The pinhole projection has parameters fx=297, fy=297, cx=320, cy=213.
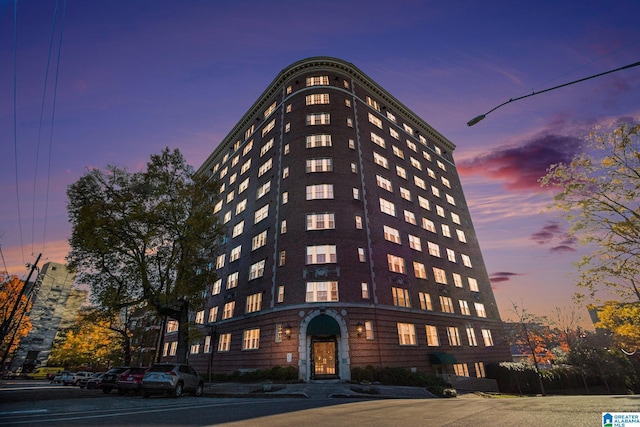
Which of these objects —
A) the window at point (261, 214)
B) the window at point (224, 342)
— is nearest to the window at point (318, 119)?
the window at point (261, 214)

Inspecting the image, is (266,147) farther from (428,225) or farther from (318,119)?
(428,225)

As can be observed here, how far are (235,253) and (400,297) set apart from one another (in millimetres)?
19315

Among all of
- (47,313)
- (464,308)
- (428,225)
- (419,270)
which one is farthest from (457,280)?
(47,313)

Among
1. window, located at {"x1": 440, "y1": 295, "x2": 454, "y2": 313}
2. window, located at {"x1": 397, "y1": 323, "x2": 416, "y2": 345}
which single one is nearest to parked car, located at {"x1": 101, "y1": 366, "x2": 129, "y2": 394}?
window, located at {"x1": 397, "y1": 323, "x2": 416, "y2": 345}

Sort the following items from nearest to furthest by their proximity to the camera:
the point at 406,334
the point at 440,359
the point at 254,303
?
the point at 406,334 < the point at 440,359 < the point at 254,303

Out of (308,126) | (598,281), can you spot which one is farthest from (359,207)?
(598,281)

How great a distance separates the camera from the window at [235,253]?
3453 cm

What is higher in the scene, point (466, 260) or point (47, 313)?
point (47, 313)

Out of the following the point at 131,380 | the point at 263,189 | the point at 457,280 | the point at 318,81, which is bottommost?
the point at 131,380

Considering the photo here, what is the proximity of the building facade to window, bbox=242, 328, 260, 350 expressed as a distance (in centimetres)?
17

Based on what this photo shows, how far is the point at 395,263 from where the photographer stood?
2911cm

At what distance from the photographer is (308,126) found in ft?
109

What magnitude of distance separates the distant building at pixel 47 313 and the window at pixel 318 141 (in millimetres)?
71111

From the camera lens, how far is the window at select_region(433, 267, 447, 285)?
1310 inches
